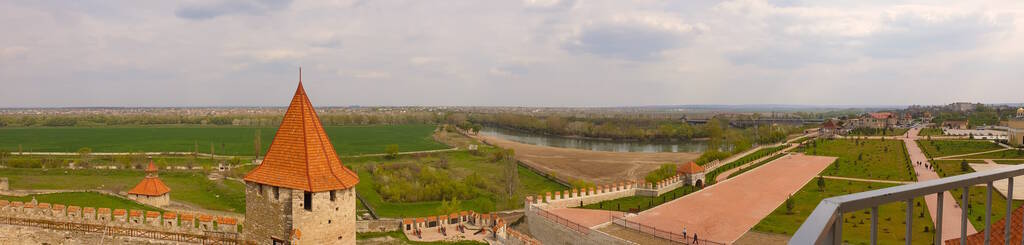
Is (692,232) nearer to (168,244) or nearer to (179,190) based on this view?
(168,244)

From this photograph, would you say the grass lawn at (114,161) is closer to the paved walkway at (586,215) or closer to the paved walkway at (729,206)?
the paved walkway at (586,215)

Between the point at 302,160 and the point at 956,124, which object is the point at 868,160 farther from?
the point at 956,124

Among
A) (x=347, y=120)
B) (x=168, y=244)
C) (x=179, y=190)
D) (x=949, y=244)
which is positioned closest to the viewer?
(x=949, y=244)

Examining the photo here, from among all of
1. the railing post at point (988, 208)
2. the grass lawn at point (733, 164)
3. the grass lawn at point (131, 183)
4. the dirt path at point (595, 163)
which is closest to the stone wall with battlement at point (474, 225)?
the railing post at point (988, 208)

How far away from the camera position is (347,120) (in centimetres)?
12488

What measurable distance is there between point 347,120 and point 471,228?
11431 centimetres

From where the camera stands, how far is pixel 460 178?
130 feet

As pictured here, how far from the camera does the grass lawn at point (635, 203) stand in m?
19.3

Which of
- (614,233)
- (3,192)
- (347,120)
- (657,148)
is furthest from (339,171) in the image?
(347,120)

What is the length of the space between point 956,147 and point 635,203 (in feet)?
96.6

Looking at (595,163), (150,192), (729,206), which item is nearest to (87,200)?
(150,192)

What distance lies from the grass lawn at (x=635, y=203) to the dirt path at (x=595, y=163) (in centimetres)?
1697

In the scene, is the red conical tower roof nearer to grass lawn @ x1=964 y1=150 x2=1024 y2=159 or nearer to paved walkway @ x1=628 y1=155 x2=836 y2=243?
paved walkway @ x1=628 y1=155 x2=836 y2=243

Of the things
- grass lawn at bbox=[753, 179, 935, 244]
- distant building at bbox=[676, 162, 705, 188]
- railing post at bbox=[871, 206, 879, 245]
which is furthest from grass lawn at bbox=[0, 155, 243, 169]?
railing post at bbox=[871, 206, 879, 245]
